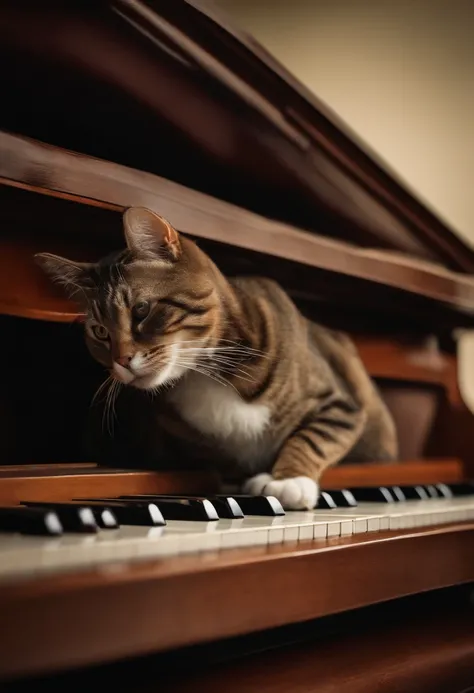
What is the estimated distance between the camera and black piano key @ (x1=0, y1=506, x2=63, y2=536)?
22.1 inches

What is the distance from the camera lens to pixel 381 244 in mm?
1395

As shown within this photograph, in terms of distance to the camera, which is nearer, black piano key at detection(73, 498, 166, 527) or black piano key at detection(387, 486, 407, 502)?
black piano key at detection(73, 498, 166, 527)

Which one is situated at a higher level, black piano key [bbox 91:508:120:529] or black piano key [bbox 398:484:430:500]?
black piano key [bbox 91:508:120:529]

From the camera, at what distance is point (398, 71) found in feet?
8.83

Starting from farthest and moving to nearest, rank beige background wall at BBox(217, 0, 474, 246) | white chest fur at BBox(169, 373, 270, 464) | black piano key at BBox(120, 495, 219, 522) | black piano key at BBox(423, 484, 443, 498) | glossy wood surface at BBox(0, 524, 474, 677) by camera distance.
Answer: beige background wall at BBox(217, 0, 474, 246) → black piano key at BBox(423, 484, 443, 498) → white chest fur at BBox(169, 373, 270, 464) → black piano key at BBox(120, 495, 219, 522) → glossy wood surface at BBox(0, 524, 474, 677)

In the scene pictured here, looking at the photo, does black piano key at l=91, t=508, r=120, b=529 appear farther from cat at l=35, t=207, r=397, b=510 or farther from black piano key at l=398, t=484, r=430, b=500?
black piano key at l=398, t=484, r=430, b=500

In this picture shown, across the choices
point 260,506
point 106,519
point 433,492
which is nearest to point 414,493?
point 433,492

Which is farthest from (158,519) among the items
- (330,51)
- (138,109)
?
(330,51)

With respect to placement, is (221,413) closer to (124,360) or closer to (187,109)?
(124,360)

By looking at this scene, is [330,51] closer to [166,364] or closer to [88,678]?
[166,364]

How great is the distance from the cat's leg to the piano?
0.13ft

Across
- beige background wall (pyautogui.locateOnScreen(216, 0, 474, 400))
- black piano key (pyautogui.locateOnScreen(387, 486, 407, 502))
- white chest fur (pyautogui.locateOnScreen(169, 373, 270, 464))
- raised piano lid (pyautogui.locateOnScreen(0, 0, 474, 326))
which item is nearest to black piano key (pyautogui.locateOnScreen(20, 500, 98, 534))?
raised piano lid (pyautogui.locateOnScreen(0, 0, 474, 326))

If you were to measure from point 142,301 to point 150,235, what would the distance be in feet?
0.27

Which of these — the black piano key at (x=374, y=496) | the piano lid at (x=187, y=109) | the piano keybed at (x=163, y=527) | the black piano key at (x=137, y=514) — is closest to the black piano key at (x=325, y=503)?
the piano keybed at (x=163, y=527)
